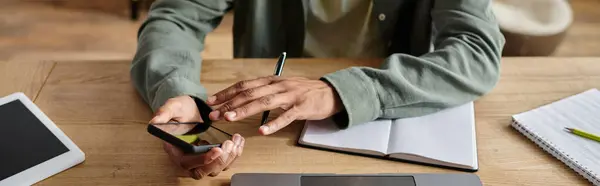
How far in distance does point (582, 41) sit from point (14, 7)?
2.35 meters

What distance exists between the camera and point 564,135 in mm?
894

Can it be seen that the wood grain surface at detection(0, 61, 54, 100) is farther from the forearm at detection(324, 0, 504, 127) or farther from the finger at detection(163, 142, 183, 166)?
the forearm at detection(324, 0, 504, 127)

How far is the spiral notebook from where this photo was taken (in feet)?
2.76

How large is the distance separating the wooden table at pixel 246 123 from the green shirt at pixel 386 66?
0.13 ft

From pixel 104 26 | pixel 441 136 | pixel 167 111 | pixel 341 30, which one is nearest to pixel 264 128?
pixel 167 111

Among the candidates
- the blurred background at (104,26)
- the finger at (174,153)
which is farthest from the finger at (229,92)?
the blurred background at (104,26)

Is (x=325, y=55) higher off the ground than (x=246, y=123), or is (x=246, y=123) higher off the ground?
(x=246, y=123)

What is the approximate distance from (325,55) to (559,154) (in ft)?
1.97

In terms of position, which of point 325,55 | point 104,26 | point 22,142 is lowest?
point 104,26

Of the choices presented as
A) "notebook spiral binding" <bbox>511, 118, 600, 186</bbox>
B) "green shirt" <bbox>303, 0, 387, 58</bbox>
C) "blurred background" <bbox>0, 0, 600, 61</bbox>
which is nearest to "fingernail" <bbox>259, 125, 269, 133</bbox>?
"notebook spiral binding" <bbox>511, 118, 600, 186</bbox>

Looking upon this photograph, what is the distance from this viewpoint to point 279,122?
87 cm

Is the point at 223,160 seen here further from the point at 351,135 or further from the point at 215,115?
the point at 351,135

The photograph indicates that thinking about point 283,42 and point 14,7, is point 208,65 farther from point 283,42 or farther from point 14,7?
point 14,7

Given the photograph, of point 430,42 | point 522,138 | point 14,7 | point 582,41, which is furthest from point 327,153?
point 14,7
